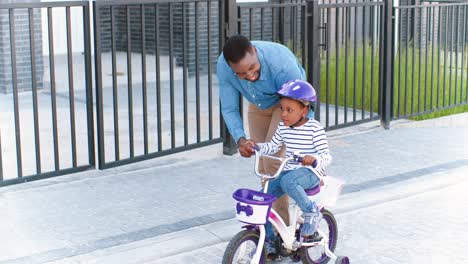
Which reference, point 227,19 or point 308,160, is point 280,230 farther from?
point 227,19

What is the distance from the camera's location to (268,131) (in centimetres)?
566

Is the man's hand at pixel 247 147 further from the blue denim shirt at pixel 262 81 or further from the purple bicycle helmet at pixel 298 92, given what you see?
the purple bicycle helmet at pixel 298 92

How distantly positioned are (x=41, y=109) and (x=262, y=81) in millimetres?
6122

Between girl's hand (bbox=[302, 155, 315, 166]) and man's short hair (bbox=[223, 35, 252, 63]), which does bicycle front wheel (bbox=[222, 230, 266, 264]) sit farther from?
man's short hair (bbox=[223, 35, 252, 63])

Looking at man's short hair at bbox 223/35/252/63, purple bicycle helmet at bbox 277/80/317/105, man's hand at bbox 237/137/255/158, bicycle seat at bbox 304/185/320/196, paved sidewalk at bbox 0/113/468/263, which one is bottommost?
paved sidewalk at bbox 0/113/468/263

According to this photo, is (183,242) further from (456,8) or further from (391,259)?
(456,8)

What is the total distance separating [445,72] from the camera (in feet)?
35.9

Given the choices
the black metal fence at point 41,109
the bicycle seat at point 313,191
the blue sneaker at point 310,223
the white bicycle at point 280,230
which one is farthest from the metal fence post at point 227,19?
the blue sneaker at point 310,223

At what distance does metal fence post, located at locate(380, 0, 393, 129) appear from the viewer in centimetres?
1010

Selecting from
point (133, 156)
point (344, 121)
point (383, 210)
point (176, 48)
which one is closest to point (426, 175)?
point (383, 210)

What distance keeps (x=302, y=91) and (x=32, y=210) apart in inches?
112

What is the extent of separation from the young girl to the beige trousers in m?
0.26

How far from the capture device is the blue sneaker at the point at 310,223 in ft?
17.4

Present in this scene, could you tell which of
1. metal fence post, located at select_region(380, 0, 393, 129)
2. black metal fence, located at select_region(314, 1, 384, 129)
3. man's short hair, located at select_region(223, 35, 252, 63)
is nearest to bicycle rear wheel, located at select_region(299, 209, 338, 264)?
man's short hair, located at select_region(223, 35, 252, 63)
